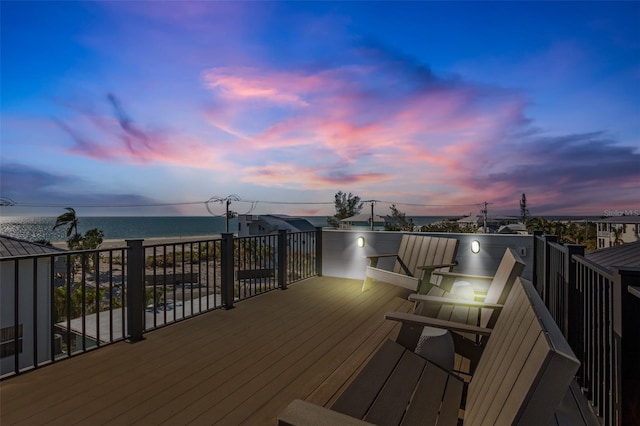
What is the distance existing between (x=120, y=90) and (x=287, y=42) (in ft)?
16.4

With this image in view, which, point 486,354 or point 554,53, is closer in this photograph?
point 486,354

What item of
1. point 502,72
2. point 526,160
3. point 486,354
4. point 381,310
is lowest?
point 381,310

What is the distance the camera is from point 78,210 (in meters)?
30.7

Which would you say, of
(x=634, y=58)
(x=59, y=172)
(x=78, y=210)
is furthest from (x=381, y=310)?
(x=78, y=210)

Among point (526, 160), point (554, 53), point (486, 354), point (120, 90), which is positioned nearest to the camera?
point (486, 354)

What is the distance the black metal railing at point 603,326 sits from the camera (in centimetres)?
135

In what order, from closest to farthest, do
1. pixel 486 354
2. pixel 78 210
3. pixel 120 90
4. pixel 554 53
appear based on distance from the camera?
1. pixel 486 354
2. pixel 554 53
3. pixel 120 90
4. pixel 78 210

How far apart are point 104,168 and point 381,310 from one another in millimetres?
21165

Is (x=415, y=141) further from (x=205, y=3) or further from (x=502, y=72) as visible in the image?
(x=205, y=3)

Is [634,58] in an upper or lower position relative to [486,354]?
upper

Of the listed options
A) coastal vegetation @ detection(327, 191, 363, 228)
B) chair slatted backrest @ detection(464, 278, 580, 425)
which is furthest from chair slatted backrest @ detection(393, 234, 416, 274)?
coastal vegetation @ detection(327, 191, 363, 228)

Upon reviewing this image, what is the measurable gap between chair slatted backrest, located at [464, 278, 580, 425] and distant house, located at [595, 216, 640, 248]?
31.2 metres

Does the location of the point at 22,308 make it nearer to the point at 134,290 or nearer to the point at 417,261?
the point at 134,290

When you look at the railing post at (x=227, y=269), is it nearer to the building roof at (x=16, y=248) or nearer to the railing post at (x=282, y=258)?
the railing post at (x=282, y=258)
